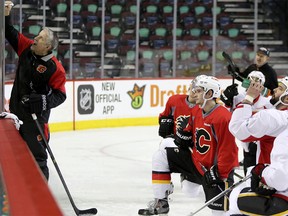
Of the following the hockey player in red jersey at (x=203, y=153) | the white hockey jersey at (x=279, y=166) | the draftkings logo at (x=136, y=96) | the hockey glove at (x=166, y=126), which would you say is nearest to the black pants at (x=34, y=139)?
the hockey player in red jersey at (x=203, y=153)

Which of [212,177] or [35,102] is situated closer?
[212,177]

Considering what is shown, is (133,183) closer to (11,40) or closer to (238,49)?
(11,40)

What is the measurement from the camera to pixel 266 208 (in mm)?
3312

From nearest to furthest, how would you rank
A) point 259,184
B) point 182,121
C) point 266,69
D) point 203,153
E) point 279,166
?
point 279,166 → point 259,184 → point 203,153 → point 182,121 → point 266,69

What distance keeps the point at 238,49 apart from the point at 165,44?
1.39 meters

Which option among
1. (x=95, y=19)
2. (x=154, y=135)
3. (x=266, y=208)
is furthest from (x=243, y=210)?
(x=95, y=19)

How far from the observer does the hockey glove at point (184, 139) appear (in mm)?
4656

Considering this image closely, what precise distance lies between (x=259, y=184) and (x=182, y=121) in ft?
5.91

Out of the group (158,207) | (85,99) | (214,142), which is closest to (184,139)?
(214,142)

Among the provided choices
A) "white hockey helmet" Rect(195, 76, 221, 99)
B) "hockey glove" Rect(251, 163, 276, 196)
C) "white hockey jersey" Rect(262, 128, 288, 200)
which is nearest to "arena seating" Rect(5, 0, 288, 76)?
"white hockey helmet" Rect(195, 76, 221, 99)

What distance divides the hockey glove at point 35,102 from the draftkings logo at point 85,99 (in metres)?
5.71

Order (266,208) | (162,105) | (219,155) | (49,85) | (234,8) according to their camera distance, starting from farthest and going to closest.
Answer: (234,8) < (162,105) < (49,85) < (219,155) < (266,208)

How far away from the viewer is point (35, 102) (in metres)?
4.75

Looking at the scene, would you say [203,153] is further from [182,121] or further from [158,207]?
[182,121]
